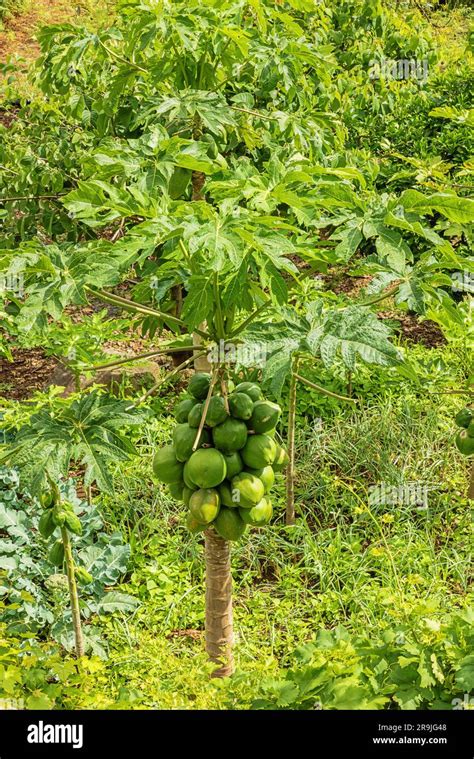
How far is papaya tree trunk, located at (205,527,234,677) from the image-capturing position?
8.52ft

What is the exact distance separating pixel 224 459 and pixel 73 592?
3.39 feet

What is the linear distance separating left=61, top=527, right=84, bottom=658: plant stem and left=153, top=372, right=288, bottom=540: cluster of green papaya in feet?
2.07

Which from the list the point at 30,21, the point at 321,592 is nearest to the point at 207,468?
the point at 321,592

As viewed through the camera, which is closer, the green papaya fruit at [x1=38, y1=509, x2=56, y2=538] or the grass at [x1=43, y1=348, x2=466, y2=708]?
the green papaya fruit at [x1=38, y1=509, x2=56, y2=538]

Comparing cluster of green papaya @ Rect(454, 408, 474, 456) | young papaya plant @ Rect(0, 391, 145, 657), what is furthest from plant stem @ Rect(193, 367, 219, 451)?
cluster of green papaya @ Rect(454, 408, 474, 456)

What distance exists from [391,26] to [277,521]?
406 cm

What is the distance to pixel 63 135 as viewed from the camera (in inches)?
188

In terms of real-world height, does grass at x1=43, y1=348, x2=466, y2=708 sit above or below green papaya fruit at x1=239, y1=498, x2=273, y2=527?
below

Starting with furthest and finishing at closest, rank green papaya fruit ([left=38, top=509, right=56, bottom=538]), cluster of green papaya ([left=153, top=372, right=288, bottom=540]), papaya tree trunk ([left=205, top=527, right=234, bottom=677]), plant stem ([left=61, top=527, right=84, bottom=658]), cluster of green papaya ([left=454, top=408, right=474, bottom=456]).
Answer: cluster of green papaya ([left=454, top=408, right=474, bottom=456]) < plant stem ([left=61, top=527, right=84, bottom=658]) < green papaya fruit ([left=38, top=509, right=56, bottom=538]) < papaya tree trunk ([left=205, top=527, right=234, bottom=677]) < cluster of green papaya ([left=153, top=372, right=288, bottom=540])

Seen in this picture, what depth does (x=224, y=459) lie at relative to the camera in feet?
7.51

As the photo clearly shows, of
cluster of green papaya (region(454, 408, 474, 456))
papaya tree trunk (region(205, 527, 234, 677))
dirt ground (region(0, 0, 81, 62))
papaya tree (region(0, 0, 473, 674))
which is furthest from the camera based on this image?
dirt ground (region(0, 0, 81, 62))

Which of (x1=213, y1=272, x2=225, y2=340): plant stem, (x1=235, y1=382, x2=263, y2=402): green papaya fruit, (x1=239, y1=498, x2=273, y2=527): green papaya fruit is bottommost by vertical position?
(x1=239, y1=498, x2=273, y2=527): green papaya fruit

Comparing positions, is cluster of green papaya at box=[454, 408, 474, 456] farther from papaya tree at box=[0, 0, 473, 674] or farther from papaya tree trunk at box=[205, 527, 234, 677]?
papaya tree trunk at box=[205, 527, 234, 677]

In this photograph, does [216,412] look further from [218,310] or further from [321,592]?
[321,592]
